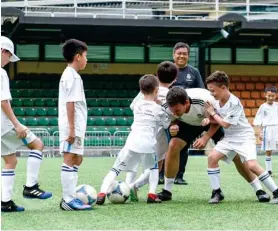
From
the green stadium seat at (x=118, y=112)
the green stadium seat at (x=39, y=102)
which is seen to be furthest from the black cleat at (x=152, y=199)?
the green stadium seat at (x=39, y=102)

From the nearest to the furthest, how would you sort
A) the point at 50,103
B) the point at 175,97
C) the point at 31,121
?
1. the point at 175,97
2. the point at 31,121
3. the point at 50,103

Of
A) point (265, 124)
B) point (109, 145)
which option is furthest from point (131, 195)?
point (109, 145)

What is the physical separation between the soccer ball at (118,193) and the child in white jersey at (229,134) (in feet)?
3.02

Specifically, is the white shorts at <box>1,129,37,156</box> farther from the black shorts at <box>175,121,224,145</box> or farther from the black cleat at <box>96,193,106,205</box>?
the black shorts at <box>175,121,224,145</box>

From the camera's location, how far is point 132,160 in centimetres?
748

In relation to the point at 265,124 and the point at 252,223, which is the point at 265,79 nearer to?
the point at 265,124

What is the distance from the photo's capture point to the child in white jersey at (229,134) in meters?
7.41

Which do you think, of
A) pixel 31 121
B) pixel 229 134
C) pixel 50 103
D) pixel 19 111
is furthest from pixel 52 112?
pixel 229 134

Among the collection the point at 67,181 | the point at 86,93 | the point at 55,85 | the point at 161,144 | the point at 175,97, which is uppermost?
the point at 175,97

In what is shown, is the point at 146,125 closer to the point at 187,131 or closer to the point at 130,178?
the point at 187,131

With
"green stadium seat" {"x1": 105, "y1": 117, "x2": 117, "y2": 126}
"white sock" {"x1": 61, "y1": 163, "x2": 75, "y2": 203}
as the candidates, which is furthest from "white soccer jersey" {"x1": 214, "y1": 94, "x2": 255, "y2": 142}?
"green stadium seat" {"x1": 105, "y1": 117, "x2": 117, "y2": 126}

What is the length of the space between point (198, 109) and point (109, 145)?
1545 cm

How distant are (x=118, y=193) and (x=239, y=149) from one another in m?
1.41

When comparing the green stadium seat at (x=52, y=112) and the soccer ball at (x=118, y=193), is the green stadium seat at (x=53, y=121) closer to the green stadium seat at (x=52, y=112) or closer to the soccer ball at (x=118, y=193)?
the green stadium seat at (x=52, y=112)
